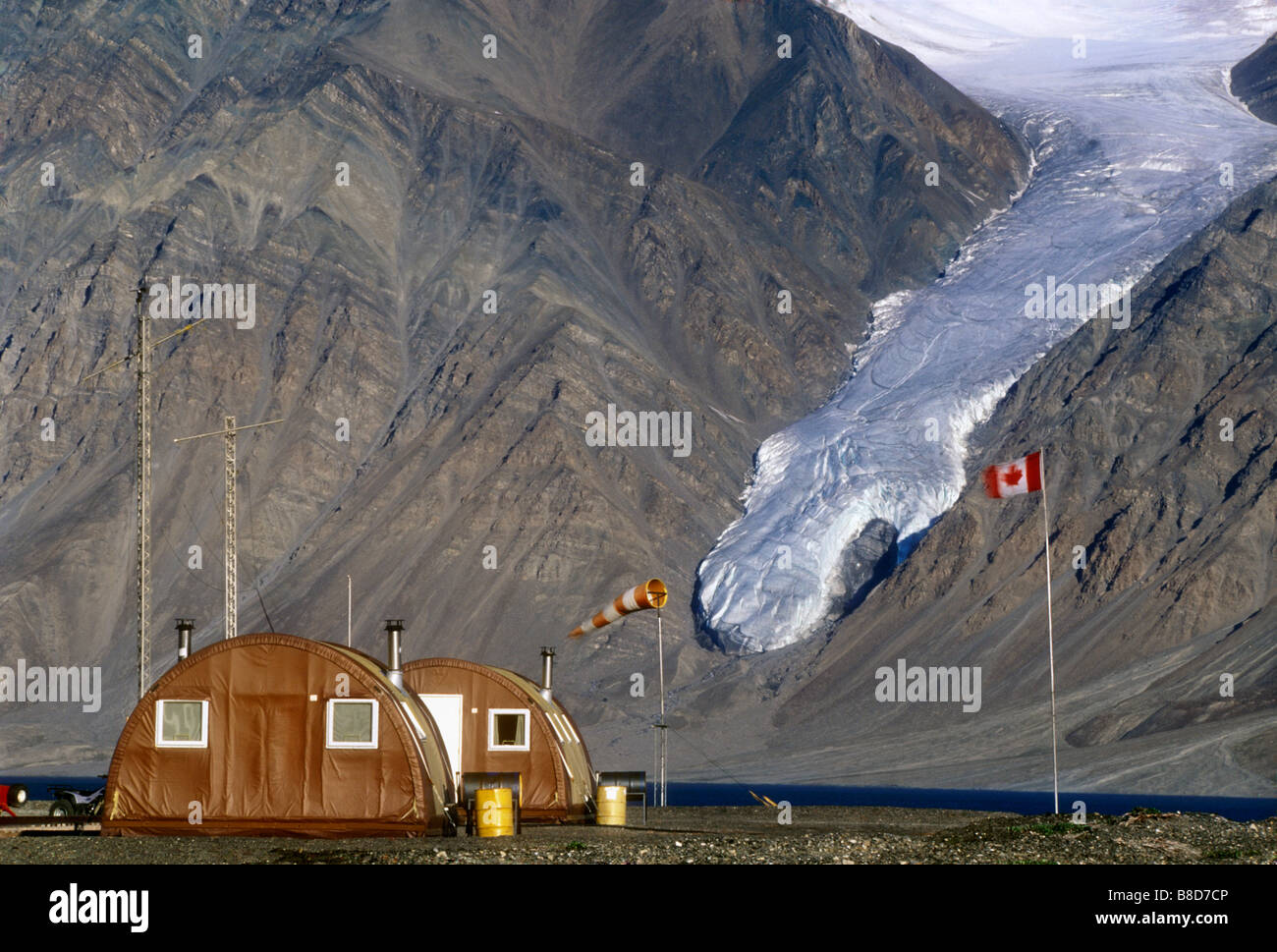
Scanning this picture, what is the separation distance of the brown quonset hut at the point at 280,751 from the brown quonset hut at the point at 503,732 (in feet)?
27.9

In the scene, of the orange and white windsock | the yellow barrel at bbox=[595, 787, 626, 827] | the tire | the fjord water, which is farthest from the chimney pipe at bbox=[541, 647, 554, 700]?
the fjord water

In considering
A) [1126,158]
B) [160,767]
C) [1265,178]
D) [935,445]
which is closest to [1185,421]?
[935,445]

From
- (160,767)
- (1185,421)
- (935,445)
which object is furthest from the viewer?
(935,445)

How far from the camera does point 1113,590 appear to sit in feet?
406

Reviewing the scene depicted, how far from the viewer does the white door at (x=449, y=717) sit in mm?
44188

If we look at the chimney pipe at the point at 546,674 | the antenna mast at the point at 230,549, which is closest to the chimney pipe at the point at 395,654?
the chimney pipe at the point at 546,674

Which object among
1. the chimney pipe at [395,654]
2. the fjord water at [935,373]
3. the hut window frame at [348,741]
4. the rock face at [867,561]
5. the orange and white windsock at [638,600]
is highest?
the fjord water at [935,373]

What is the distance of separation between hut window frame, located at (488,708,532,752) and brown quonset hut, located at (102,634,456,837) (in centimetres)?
885

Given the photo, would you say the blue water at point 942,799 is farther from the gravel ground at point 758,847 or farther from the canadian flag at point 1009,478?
the gravel ground at point 758,847

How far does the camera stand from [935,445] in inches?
6097

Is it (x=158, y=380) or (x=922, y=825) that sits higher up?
(x=158, y=380)

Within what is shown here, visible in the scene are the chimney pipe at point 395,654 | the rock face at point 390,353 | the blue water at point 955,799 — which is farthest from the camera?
the rock face at point 390,353

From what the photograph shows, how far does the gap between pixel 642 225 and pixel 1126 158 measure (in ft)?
164
